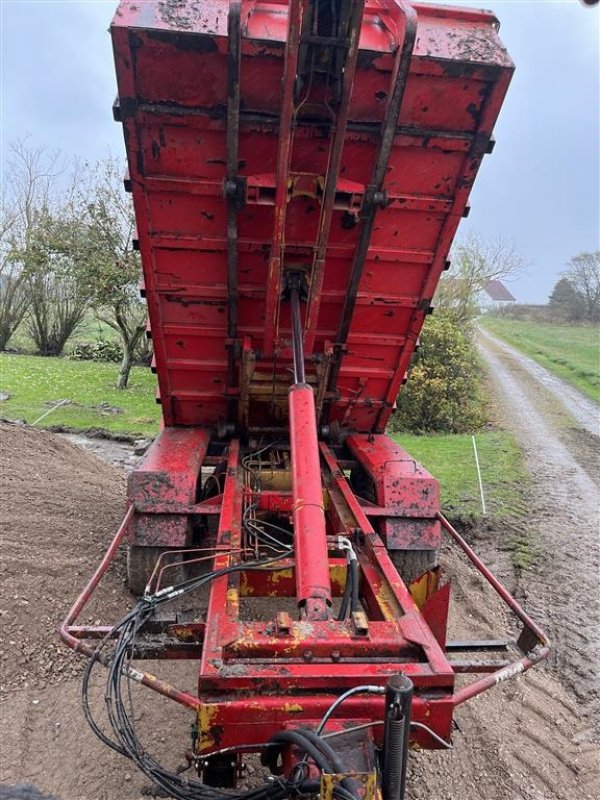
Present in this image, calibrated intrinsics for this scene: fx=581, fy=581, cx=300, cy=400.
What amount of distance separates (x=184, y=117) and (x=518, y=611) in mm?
3285

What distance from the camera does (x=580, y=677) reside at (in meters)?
4.10

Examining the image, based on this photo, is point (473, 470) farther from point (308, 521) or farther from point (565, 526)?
point (308, 521)

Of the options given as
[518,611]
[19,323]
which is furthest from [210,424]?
[19,323]

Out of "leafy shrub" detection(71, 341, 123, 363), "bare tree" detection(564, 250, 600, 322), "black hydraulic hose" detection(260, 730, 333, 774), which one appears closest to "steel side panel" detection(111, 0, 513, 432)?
"black hydraulic hose" detection(260, 730, 333, 774)

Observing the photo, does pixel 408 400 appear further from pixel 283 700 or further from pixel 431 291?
pixel 283 700

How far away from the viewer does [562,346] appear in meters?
26.8

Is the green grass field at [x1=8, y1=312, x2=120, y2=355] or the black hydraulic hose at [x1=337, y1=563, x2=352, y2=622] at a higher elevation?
the green grass field at [x1=8, y1=312, x2=120, y2=355]

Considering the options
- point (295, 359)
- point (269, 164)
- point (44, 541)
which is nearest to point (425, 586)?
point (295, 359)

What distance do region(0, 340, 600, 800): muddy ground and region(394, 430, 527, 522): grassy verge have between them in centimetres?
42

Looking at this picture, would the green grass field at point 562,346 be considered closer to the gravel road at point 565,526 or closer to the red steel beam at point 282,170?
the gravel road at point 565,526

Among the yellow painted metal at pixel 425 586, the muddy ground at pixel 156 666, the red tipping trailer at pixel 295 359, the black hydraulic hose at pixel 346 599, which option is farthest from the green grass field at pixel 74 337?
the black hydraulic hose at pixel 346 599

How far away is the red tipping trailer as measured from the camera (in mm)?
2236

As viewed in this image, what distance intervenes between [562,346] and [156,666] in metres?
26.7

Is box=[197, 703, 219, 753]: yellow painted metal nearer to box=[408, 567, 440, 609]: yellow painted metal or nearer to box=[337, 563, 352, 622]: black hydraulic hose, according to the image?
box=[337, 563, 352, 622]: black hydraulic hose
